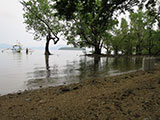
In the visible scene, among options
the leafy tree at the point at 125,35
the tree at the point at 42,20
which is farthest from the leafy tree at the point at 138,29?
the tree at the point at 42,20

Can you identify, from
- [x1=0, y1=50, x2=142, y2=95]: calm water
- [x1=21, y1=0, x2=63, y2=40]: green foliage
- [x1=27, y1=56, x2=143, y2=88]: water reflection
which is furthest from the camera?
[x1=21, y1=0, x2=63, y2=40]: green foliage

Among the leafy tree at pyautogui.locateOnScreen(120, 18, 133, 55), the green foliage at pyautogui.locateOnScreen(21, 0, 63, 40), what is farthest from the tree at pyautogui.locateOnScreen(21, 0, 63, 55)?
the leafy tree at pyautogui.locateOnScreen(120, 18, 133, 55)

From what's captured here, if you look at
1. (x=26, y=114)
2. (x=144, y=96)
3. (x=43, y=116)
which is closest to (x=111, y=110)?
(x=144, y=96)

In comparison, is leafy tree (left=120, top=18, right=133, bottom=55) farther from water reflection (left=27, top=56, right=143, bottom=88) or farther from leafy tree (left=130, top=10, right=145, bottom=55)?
water reflection (left=27, top=56, right=143, bottom=88)

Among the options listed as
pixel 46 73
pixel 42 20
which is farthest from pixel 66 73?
pixel 42 20

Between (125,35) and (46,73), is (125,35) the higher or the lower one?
the higher one

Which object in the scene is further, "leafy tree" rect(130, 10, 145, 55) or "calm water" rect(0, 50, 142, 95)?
"leafy tree" rect(130, 10, 145, 55)

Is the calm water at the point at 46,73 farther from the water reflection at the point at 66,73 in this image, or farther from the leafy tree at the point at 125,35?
the leafy tree at the point at 125,35

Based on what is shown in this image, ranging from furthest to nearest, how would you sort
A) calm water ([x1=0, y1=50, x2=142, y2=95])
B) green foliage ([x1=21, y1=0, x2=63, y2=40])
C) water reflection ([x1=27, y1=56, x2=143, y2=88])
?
1. green foliage ([x1=21, y1=0, x2=63, y2=40])
2. water reflection ([x1=27, y1=56, x2=143, y2=88])
3. calm water ([x1=0, y1=50, x2=142, y2=95])

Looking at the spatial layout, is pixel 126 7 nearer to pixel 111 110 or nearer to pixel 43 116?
pixel 111 110

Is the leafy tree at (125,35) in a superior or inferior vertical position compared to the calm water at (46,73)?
superior

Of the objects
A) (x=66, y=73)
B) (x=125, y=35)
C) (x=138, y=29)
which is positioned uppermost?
(x=138, y=29)

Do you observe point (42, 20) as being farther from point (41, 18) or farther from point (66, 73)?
point (66, 73)

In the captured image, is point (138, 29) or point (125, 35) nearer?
point (138, 29)
